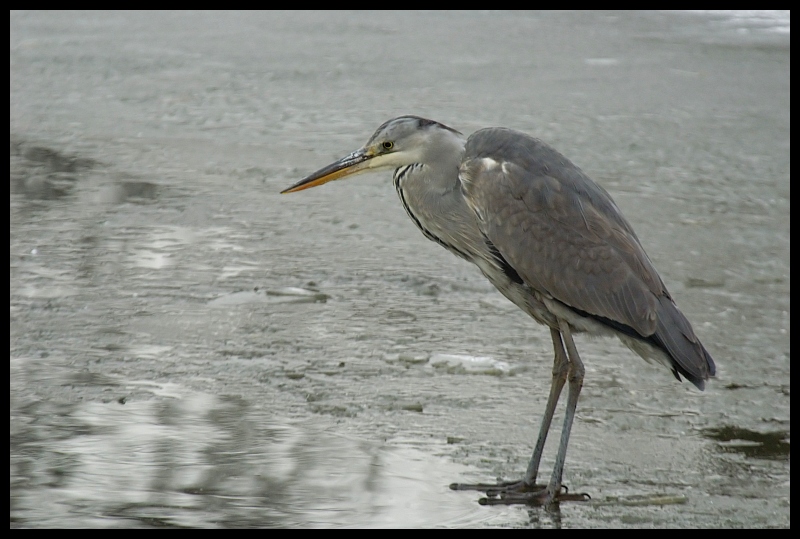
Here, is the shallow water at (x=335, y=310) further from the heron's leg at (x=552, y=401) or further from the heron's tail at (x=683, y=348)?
the heron's tail at (x=683, y=348)

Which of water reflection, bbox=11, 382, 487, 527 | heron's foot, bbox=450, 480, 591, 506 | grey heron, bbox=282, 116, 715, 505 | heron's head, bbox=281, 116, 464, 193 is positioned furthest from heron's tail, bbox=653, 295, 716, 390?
heron's head, bbox=281, 116, 464, 193

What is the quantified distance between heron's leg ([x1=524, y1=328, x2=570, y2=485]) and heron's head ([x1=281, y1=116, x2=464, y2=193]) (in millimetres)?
804

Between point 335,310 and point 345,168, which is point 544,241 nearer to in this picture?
point 345,168

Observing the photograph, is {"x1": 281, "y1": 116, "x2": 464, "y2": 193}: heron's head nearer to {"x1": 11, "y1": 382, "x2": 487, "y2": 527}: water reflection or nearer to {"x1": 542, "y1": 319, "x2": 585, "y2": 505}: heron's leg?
{"x1": 542, "y1": 319, "x2": 585, "y2": 505}: heron's leg

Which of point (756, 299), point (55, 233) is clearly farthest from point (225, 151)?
point (756, 299)

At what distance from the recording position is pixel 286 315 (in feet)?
17.4

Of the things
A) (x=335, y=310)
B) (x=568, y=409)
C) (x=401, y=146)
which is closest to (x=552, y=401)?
(x=568, y=409)

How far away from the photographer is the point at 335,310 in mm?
5398

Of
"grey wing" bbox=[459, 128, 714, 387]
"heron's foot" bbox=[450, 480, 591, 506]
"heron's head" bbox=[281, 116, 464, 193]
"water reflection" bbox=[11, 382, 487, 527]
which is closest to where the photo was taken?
"water reflection" bbox=[11, 382, 487, 527]

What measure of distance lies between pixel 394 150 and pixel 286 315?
133cm

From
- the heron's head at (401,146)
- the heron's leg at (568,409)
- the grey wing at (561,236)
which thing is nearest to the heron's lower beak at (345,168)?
the heron's head at (401,146)

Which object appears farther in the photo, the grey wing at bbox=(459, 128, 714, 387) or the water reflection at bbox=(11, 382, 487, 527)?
the grey wing at bbox=(459, 128, 714, 387)

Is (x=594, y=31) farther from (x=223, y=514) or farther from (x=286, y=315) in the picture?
(x=223, y=514)

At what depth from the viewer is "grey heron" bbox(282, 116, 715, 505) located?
390cm
